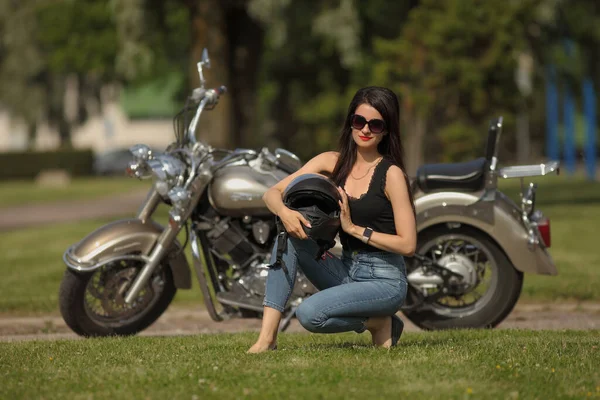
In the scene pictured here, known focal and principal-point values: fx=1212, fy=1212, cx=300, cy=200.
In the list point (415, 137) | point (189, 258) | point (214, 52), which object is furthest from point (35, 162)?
point (189, 258)

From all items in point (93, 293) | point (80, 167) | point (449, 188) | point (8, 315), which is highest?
point (449, 188)

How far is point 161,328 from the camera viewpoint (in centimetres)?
865

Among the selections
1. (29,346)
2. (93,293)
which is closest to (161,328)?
(93,293)

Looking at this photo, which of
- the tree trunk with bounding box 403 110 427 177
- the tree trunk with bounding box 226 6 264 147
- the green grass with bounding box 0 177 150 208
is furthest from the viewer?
the green grass with bounding box 0 177 150 208

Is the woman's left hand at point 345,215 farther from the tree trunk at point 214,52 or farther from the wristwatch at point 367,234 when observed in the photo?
the tree trunk at point 214,52

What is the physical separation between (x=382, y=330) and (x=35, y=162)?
45138mm

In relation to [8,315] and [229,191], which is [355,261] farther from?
[8,315]

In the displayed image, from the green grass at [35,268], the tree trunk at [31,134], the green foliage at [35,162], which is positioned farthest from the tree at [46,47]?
the green grass at [35,268]

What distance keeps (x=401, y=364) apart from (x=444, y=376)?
334mm

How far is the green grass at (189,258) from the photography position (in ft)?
32.7

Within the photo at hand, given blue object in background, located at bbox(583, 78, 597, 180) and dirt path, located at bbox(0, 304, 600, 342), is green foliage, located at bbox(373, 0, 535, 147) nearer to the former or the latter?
blue object in background, located at bbox(583, 78, 597, 180)

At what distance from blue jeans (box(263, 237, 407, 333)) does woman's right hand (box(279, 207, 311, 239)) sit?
0.53 feet

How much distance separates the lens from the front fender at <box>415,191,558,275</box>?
7.61m

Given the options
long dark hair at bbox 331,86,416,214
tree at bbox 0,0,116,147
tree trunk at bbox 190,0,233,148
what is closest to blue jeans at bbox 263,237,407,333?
long dark hair at bbox 331,86,416,214
